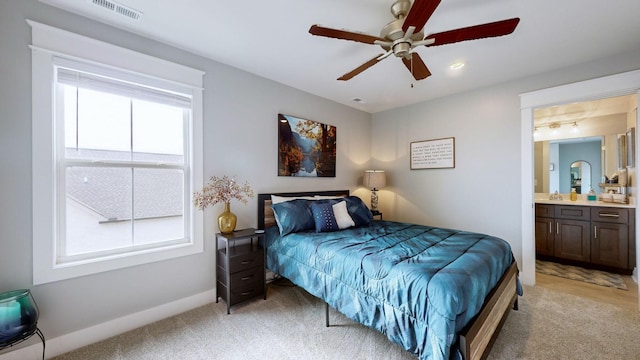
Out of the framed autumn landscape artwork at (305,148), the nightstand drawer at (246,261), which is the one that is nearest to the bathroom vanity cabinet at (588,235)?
the framed autumn landscape artwork at (305,148)

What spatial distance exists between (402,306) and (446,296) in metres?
0.30

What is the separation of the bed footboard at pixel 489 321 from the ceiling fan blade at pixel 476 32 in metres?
1.80

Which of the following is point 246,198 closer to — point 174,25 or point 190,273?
point 190,273

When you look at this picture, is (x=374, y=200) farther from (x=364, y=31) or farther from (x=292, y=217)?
(x=364, y=31)

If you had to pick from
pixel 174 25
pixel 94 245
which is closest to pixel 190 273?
pixel 94 245

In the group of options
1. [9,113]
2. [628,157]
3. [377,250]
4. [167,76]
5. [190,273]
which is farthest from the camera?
[628,157]

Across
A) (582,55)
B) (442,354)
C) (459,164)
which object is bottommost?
(442,354)

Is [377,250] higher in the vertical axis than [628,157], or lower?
lower

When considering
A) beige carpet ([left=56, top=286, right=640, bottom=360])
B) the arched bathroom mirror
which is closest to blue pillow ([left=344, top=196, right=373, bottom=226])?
beige carpet ([left=56, top=286, right=640, bottom=360])

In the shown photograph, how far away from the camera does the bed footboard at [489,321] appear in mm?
1409

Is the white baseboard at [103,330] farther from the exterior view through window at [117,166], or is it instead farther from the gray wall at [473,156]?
the gray wall at [473,156]

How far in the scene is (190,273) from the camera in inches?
98.9

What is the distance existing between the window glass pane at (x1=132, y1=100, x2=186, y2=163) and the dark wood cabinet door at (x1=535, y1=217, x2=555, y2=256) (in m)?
5.13

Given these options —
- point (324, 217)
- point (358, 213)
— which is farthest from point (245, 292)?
point (358, 213)
